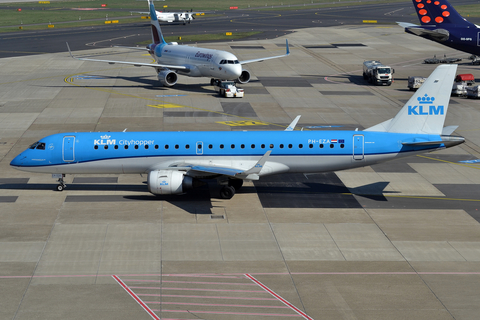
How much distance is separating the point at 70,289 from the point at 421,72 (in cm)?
7009

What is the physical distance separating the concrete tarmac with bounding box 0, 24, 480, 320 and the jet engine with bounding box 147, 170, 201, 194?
109 centimetres

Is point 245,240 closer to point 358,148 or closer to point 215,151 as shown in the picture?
point 215,151

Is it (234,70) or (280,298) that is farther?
(234,70)

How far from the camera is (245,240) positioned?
29672mm

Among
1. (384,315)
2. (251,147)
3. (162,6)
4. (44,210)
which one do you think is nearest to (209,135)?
(251,147)

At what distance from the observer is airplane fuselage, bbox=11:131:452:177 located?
1415 inches

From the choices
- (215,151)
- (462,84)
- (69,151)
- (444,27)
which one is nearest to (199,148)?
(215,151)

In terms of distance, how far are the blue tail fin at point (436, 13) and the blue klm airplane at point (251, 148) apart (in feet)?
138

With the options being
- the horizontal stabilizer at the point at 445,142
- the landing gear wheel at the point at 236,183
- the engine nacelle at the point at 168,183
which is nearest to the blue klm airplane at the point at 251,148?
the horizontal stabilizer at the point at 445,142

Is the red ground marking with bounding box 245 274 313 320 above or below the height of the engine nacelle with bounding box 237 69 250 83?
above

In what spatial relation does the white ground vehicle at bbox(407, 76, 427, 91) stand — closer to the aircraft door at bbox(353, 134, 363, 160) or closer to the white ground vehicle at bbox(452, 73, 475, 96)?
the white ground vehicle at bbox(452, 73, 475, 96)

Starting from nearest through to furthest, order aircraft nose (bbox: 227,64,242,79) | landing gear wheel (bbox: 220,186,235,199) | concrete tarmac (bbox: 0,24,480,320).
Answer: concrete tarmac (bbox: 0,24,480,320) → landing gear wheel (bbox: 220,186,235,199) → aircraft nose (bbox: 227,64,242,79)

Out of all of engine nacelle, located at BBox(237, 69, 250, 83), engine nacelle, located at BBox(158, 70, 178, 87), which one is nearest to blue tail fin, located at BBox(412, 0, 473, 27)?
engine nacelle, located at BBox(237, 69, 250, 83)

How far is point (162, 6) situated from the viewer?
615 feet
